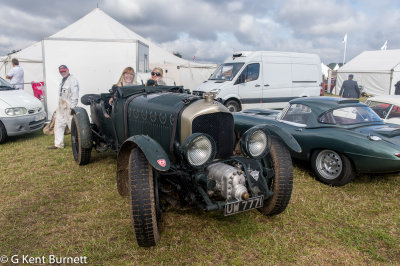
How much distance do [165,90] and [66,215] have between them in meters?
2.21

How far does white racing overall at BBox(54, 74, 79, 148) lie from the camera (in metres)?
6.15

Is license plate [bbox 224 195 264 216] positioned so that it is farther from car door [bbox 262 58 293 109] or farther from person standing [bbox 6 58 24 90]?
person standing [bbox 6 58 24 90]

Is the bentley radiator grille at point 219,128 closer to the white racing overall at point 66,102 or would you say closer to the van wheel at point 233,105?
the white racing overall at point 66,102

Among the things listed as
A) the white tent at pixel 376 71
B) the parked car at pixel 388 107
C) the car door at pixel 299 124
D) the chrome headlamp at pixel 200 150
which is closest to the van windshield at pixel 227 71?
the parked car at pixel 388 107

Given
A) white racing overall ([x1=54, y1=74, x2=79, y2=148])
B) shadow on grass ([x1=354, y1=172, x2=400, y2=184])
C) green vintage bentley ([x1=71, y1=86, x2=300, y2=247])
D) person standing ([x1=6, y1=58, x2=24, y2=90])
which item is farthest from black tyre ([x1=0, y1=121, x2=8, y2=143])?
shadow on grass ([x1=354, y1=172, x2=400, y2=184])

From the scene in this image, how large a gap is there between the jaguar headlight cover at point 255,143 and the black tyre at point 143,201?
1068 millimetres

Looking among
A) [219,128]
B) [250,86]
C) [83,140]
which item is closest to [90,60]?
[83,140]

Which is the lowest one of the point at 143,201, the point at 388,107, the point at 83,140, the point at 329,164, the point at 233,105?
the point at 329,164

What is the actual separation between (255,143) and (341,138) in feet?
5.97

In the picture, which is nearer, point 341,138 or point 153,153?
point 153,153

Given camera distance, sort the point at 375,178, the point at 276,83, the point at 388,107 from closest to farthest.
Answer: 1. the point at 375,178
2. the point at 388,107
3. the point at 276,83

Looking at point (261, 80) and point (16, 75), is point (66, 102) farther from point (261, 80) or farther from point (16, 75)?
point (261, 80)

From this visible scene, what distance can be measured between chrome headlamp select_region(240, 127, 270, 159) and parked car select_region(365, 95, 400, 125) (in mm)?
4045

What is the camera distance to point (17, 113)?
23.1 ft
